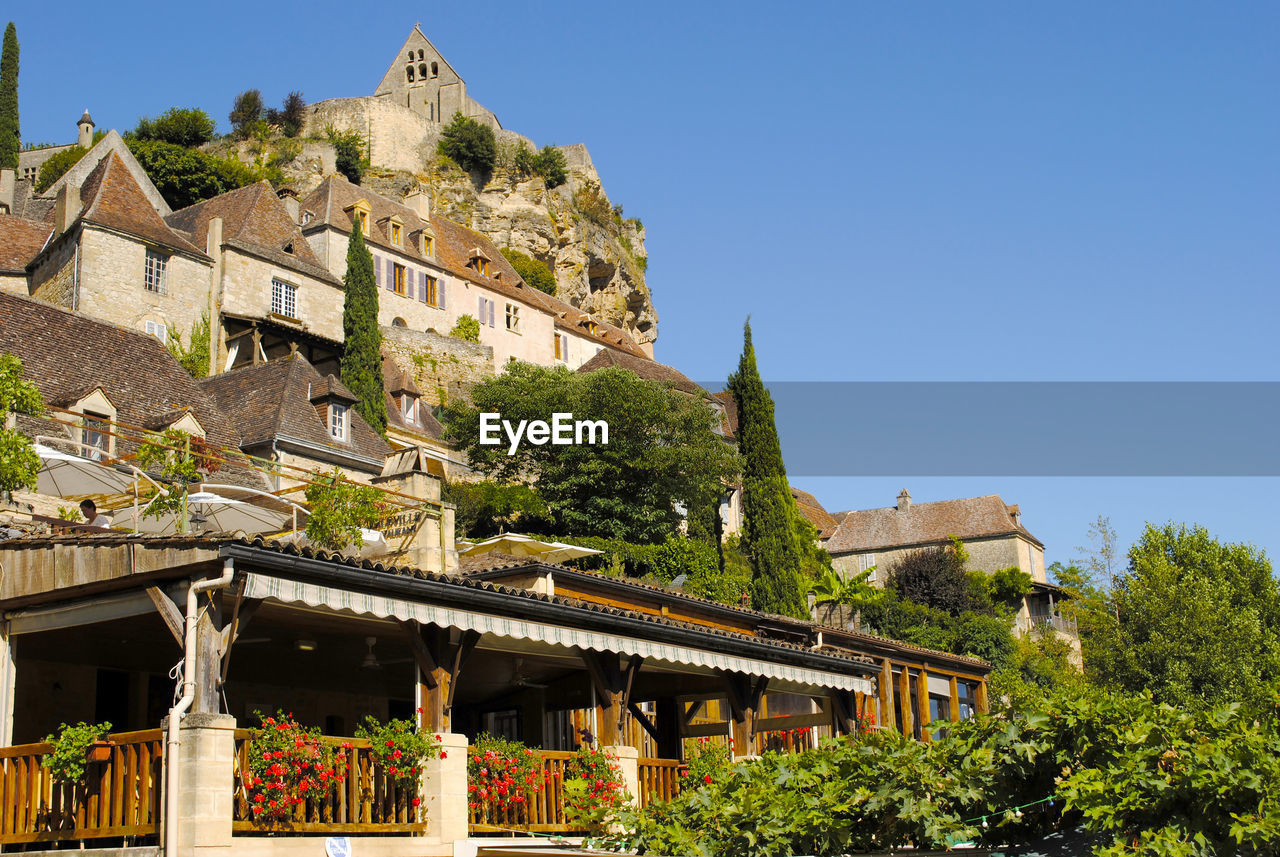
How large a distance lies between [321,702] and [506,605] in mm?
4765

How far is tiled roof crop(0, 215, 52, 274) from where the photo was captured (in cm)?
4309

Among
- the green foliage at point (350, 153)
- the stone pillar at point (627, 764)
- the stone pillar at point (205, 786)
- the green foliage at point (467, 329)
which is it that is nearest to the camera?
the stone pillar at point (205, 786)

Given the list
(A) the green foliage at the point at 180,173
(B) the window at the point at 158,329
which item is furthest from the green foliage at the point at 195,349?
(A) the green foliage at the point at 180,173

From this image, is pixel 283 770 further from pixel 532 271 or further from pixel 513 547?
pixel 532 271

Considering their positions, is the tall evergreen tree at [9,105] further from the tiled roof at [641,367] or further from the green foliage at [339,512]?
the green foliage at [339,512]

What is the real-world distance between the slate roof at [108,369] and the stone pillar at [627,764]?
13749 mm

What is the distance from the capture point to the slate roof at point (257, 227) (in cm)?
4516

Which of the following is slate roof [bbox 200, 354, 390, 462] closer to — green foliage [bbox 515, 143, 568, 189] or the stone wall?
the stone wall

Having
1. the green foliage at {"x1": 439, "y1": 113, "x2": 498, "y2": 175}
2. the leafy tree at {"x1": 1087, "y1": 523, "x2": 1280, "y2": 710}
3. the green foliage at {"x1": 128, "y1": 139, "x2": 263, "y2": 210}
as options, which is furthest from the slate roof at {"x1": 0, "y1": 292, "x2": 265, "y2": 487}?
the green foliage at {"x1": 439, "y1": 113, "x2": 498, "y2": 175}

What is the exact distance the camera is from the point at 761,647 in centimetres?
1645

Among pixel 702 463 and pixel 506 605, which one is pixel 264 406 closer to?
pixel 702 463

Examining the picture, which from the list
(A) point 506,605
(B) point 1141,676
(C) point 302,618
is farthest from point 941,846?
(B) point 1141,676

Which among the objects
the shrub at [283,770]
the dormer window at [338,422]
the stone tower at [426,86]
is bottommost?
the shrub at [283,770]

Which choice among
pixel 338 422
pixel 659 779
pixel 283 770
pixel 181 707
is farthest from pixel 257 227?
Answer: pixel 181 707
